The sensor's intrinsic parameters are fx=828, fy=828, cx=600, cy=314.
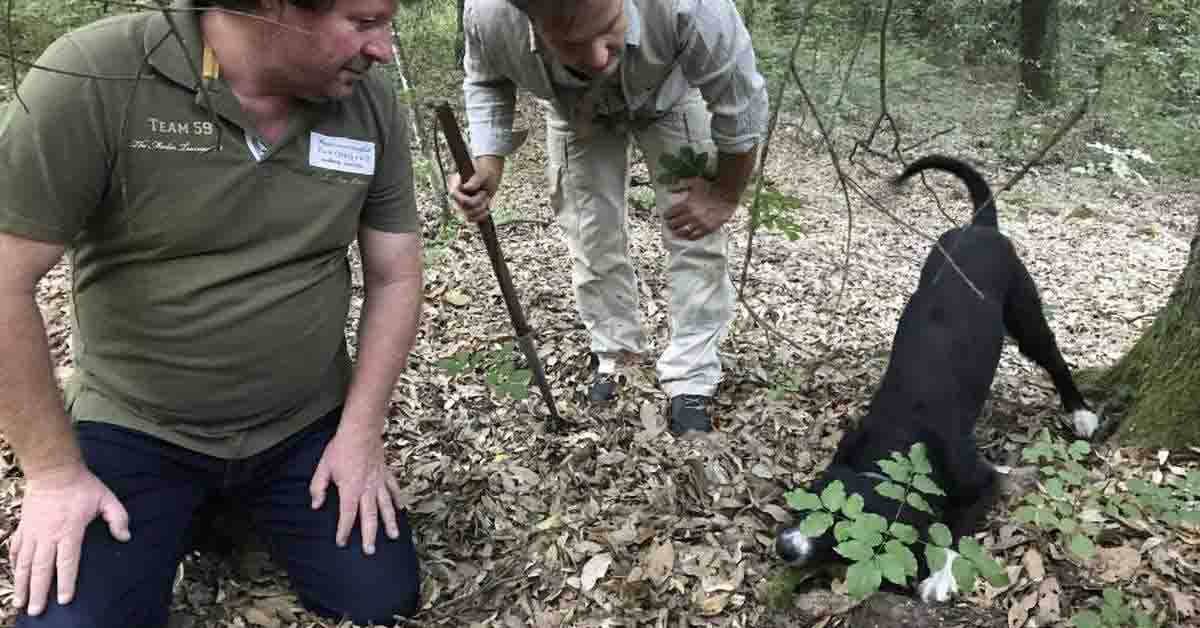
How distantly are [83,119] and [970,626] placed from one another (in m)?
2.71

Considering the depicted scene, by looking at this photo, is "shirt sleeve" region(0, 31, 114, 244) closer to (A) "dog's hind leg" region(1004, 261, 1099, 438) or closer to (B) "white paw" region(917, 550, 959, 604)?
(B) "white paw" region(917, 550, 959, 604)

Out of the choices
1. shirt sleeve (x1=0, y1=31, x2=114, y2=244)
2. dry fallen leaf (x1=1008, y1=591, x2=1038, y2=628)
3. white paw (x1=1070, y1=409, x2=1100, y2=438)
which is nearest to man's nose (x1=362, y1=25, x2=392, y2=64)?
shirt sleeve (x1=0, y1=31, x2=114, y2=244)

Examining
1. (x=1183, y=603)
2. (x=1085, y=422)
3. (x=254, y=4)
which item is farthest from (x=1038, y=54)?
(x=254, y=4)

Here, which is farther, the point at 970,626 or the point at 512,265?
the point at 512,265

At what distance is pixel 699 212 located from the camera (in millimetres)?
3080

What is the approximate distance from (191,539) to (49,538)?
486 millimetres

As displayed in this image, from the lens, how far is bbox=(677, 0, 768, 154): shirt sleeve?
110 inches

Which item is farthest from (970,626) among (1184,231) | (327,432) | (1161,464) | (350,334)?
(1184,231)

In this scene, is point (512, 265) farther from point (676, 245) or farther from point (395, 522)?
point (395, 522)

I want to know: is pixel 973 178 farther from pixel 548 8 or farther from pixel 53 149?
pixel 53 149

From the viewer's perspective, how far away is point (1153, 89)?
38.7 ft

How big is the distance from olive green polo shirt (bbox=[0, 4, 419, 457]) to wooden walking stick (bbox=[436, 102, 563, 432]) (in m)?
0.16

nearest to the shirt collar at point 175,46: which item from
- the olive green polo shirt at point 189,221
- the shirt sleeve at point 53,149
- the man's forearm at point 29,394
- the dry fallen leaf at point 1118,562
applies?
the olive green polo shirt at point 189,221

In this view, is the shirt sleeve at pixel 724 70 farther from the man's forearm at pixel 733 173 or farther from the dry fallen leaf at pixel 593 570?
the dry fallen leaf at pixel 593 570
